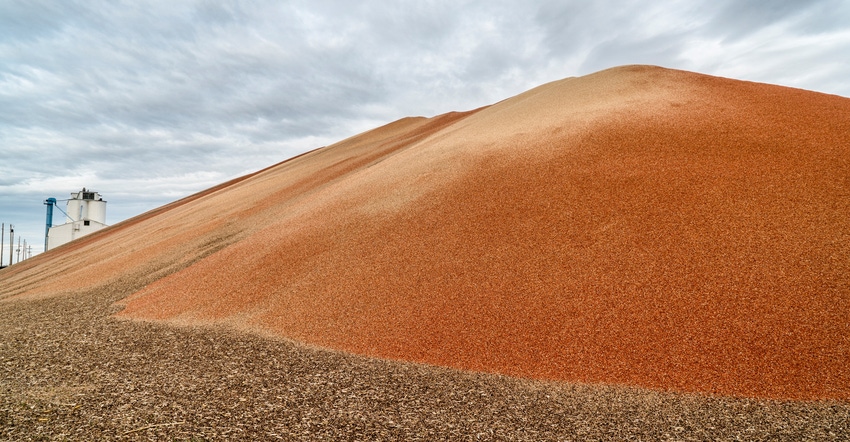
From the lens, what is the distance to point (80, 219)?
52.4 meters

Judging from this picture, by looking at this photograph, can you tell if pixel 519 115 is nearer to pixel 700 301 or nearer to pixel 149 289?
pixel 700 301

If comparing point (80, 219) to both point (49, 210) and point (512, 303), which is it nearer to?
point (49, 210)

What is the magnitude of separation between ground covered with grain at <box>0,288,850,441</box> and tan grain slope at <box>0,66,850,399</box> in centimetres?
65

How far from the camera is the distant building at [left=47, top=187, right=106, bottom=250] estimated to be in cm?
5050

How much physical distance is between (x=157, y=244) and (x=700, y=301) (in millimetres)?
18382

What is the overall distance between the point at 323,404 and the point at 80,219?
6046cm

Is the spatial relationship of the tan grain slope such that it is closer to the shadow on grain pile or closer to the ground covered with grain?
the shadow on grain pile

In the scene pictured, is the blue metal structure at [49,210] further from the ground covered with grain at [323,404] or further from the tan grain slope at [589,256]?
the ground covered with grain at [323,404]

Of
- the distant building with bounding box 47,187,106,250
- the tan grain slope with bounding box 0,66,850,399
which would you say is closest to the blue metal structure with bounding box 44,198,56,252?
→ the distant building with bounding box 47,187,106,250

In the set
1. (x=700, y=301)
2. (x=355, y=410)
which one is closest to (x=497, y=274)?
(x=700, y=301)

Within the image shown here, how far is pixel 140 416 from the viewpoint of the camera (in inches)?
211

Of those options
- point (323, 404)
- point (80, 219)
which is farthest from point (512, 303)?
point (80, 219)

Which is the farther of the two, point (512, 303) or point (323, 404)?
point (512, 303)

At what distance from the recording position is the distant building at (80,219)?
166ft
